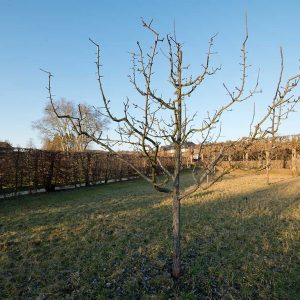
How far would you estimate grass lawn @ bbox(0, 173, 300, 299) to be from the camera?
398 centimetres

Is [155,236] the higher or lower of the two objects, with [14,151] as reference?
lower

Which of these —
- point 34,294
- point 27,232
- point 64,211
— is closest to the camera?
point 34,294

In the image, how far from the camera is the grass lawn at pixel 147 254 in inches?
157

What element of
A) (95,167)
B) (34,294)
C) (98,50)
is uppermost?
(98,50)

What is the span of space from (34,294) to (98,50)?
3.47 m

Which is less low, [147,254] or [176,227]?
[176,227]

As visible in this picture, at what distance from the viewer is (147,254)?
5211 millimetres

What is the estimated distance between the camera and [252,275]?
14.0ft

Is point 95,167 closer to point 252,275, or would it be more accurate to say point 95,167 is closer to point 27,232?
point 27,232

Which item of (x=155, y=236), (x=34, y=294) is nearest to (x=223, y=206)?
(x=155, y=236)

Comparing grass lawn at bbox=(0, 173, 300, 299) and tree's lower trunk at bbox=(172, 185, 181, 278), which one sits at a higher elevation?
tree's lower trunk at bbox=(172, 185, 181, 278)

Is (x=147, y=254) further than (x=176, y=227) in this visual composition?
Yes

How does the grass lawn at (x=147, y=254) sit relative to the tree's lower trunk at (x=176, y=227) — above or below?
below

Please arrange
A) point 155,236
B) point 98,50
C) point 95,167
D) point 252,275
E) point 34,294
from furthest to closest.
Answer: point 95,167 → point 155,236 → point 252,275 → point 34,294 → point 98,50
